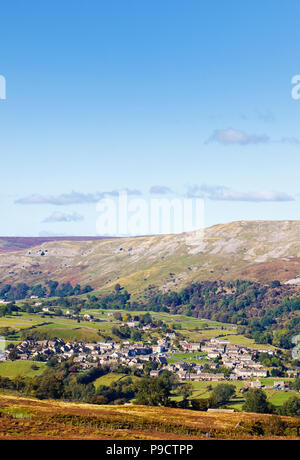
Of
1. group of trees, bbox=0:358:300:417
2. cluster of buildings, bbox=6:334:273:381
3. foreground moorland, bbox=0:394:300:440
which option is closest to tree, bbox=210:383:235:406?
group of trees, bbox=0:358:300:417

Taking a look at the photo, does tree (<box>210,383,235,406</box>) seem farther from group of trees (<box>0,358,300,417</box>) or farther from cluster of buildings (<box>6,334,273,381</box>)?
cluster of buildings (<box>6,334,273,381</box>)

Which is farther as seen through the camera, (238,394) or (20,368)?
A: (20,368)

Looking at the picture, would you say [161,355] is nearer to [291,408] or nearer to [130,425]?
[291,408]

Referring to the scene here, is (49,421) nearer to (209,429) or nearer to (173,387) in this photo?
(209,429)

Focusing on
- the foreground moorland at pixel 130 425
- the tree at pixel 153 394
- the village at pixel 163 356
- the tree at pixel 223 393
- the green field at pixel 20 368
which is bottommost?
the village at pixel 163 356

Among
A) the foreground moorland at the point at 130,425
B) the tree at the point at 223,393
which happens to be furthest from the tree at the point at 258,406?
the foreground moorland at the point at 130,425

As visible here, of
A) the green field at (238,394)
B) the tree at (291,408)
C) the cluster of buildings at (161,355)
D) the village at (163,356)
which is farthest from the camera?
the cluster of buildings at (161,355)

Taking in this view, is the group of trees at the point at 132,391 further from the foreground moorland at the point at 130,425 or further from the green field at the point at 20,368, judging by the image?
the foreground moorland at the point at 130,425

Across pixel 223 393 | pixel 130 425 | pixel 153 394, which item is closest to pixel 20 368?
pixel 153 394
